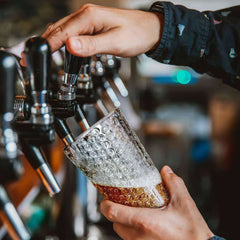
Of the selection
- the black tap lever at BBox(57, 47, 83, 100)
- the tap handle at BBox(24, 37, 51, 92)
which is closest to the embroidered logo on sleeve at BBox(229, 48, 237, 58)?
the black tap lever at BBox(57, 47, 83, 100)

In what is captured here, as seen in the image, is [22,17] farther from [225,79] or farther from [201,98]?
[201,98]

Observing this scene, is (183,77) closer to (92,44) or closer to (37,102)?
(92,44)

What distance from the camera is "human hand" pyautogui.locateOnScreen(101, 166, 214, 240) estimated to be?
23.7 inches

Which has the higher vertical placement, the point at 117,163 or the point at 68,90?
the point at 68,90

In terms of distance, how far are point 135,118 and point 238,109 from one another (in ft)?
7.08

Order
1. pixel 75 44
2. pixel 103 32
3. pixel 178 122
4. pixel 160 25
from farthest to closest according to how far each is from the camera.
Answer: pixel 178 122 → pixel 160 25 → pixel 103 32 → pixel 75 44

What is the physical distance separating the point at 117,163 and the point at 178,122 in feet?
13.8

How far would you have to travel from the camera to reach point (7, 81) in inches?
14.4

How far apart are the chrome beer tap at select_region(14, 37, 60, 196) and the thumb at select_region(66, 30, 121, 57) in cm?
10

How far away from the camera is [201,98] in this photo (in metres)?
6.11

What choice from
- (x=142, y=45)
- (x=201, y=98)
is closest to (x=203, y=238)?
(x=142, y=45)

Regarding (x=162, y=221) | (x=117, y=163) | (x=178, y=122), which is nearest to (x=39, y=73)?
(x=117, y=163)

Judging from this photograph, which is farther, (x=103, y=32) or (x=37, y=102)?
(x=103, y=32)

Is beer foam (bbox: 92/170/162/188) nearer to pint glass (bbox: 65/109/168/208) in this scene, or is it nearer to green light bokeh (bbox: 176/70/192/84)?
pint glass (bbox: 65/109/168/208)
